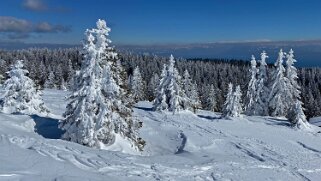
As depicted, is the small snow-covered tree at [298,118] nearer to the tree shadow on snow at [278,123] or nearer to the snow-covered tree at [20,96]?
the tree shadow on snow at [278,123]

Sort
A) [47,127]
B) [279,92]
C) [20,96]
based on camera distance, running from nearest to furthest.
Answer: [47,127]
[20,96]
[279,92]

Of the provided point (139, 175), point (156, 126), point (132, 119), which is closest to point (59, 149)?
point (139, 175)

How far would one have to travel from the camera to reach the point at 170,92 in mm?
46219

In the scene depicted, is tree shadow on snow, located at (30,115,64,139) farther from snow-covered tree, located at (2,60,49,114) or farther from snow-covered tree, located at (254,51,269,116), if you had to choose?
snow-covered tree, located at (254,51,269,116)

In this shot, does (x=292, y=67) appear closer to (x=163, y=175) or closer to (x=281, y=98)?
(x=281, y=98)

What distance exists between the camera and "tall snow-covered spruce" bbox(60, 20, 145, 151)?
24.2 metres

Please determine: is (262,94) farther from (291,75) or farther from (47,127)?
(47,127)

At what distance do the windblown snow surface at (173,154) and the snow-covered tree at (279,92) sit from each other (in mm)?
13162

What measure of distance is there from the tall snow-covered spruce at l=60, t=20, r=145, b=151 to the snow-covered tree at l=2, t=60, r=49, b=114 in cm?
706

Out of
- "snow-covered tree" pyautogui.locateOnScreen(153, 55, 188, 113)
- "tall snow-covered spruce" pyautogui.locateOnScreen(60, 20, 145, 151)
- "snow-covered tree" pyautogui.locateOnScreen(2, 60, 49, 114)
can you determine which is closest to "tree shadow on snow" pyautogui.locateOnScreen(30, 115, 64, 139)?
"tall snow-covered spruce" pyautogui.locateOnScreen(60, 20, 145, 151)

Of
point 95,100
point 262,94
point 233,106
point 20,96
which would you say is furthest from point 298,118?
point 20,96

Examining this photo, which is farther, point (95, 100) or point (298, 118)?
point (298, 118)

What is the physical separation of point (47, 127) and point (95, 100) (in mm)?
5192

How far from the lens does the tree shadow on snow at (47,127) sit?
26561 mm
